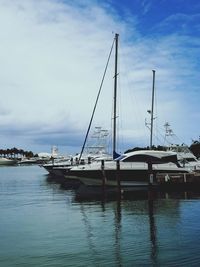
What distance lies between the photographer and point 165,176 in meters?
40.8

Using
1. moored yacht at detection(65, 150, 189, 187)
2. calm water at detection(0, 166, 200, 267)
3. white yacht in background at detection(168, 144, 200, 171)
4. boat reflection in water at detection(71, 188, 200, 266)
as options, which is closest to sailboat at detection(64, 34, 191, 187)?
moored yacht at detection(65, 150, 189, 187)

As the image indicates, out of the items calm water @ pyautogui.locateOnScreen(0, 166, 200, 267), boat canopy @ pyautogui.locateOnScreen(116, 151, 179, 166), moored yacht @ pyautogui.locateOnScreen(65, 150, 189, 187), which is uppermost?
boat canopy @ pyautogui.locateOnScreen(116, 151, 179, 166)

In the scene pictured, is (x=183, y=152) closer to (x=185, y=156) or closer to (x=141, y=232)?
(x=185, y=156)

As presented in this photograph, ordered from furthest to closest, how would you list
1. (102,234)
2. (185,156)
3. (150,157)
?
(185,156) → (150,157) → (102,234)

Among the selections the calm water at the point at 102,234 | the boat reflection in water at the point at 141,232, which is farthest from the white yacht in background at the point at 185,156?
the calm water at the point at 102,234

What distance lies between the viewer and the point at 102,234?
21.3 m

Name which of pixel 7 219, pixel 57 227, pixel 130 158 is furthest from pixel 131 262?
pixel 130 158

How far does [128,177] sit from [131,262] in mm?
25081

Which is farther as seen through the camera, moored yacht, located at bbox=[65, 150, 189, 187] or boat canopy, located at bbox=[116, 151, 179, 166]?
moored yacht, located at bbox=[65, 150, 189, 187]

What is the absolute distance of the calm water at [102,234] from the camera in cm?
1656

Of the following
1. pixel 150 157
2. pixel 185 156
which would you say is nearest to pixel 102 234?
pixel 150 157

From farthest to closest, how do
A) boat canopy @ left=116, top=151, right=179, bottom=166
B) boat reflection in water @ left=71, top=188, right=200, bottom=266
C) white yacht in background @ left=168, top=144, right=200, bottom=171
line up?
1. white yacht in background @ left=168, top=144, right=200, bottom=171
2. boat canopy @ left=116, top=151, right=179, bottom=166
3. boat reflection in water @ left=71, top=188, right=200, bottom=266

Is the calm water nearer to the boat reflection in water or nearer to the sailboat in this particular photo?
the boat reflection in water

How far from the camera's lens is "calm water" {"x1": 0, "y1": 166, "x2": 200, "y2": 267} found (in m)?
16.6
